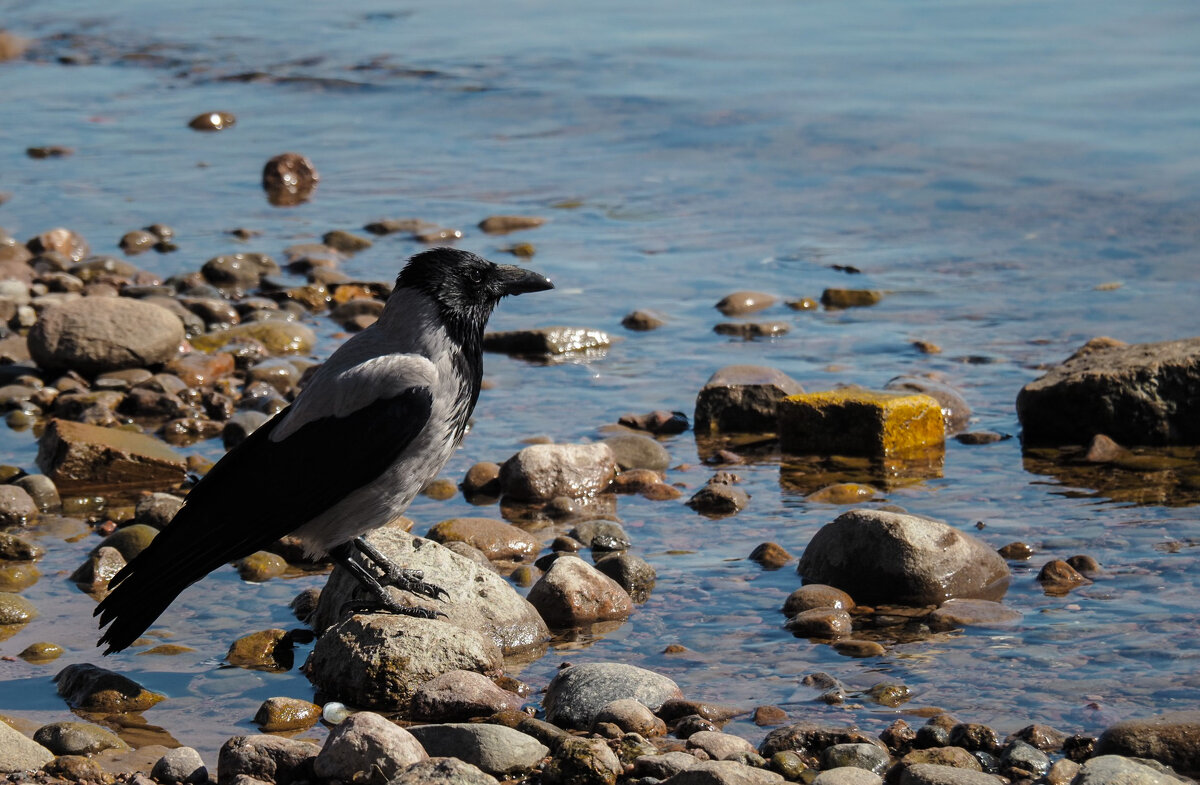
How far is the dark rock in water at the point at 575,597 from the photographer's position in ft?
20.0

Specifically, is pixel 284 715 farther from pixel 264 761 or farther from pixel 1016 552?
pixel 1016 552

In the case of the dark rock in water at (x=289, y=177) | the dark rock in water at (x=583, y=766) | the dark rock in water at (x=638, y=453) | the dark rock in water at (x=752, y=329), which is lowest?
the dark rock in water at (x=583, y=766)

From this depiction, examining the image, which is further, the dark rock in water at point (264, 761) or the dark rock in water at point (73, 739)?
the dark rock in water at point (73, 739)

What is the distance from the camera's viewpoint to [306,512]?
221 inches

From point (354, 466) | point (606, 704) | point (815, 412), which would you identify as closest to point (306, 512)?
point (354, 466)

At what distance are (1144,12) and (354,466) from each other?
67.8 ft

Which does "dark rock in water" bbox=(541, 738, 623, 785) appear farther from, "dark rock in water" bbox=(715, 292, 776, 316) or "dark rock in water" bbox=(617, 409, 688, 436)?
"dark rock in water" bbox=(715, 292, 776, 316)

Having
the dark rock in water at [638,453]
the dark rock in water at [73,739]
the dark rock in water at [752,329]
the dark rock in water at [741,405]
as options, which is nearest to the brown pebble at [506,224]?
the dark rock in water at [752,329]

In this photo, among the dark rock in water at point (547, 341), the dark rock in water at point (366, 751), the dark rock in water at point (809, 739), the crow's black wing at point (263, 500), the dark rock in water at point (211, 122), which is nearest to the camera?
the dark rock in water at point (366, 751)

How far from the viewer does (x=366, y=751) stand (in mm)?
4598

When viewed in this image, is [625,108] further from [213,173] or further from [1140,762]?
[1140,762]

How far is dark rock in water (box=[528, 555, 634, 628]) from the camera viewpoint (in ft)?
20.0

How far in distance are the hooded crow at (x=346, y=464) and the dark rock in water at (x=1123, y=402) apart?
391 centimetres

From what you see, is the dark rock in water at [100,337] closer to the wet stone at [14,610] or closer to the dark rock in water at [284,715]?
the wet stone at [14,610]
